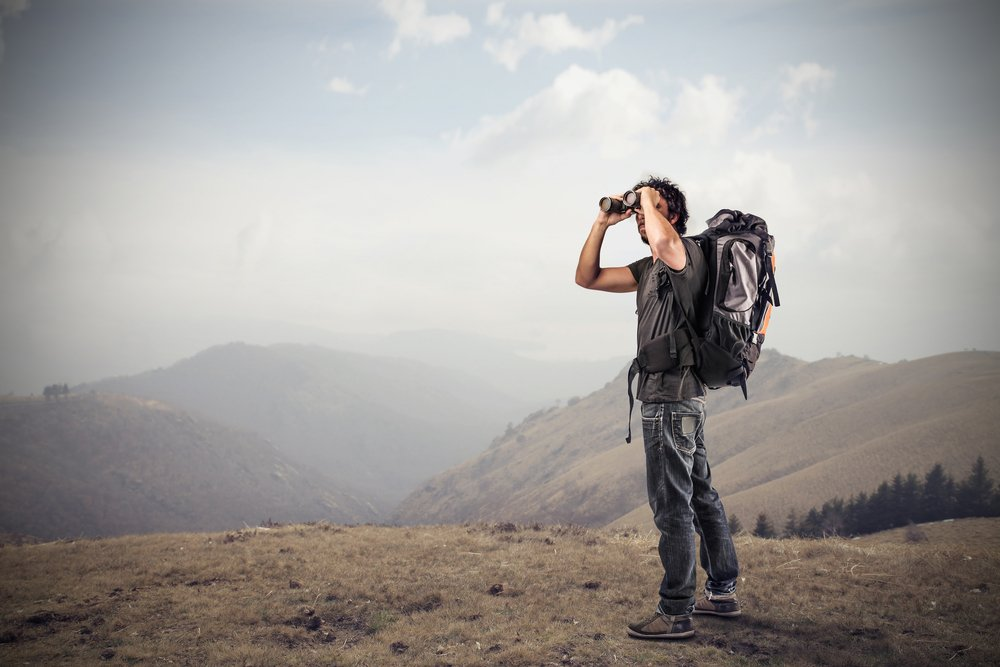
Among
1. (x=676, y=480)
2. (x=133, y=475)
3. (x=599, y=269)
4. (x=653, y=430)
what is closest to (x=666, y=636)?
(x=676, y=480)

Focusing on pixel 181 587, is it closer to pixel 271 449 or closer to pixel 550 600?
pixel 550 600

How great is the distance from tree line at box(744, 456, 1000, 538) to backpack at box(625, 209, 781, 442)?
2427 centimetres

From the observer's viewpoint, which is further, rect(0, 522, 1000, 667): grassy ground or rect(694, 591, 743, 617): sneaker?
rect(694, 591, 743, 617): sneaker

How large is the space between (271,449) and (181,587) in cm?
16650

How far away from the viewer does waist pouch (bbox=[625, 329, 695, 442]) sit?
5609mm

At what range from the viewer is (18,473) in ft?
337

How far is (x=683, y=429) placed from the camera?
570 cm

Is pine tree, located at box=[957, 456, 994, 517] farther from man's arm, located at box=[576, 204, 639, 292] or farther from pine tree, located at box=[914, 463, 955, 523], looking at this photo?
man's arm, located at box=[576, 204, 639, 292]

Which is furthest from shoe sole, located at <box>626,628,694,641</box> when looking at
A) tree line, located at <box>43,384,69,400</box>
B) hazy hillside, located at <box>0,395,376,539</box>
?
tree line, located at <box>43,384,69,400</box>

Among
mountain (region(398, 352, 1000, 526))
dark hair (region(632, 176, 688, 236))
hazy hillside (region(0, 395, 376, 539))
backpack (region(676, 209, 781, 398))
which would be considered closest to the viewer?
backpack (region(676, 209, 781, 398))

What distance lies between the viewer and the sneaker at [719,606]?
6574 millimetres

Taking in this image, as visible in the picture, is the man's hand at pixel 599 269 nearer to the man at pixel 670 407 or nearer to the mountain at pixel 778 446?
the man at pixel 670 407

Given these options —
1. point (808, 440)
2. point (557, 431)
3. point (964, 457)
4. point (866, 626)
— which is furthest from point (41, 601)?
point (557, 431)

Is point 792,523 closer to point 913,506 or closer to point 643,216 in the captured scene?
point 913,506
